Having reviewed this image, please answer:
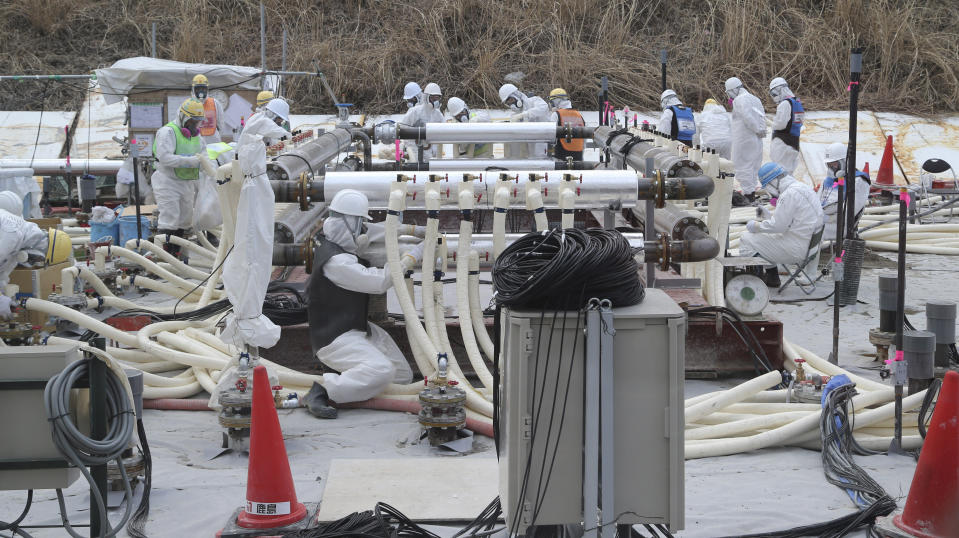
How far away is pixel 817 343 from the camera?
26.3 ft

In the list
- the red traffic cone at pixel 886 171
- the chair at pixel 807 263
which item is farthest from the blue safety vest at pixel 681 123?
the chair at pixel 807 263

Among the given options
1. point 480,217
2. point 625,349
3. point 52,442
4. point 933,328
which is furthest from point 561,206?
point 480,217

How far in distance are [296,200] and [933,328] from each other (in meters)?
3.98

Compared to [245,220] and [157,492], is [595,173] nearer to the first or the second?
[245,220]

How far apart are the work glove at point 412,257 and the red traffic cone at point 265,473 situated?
1.95 m

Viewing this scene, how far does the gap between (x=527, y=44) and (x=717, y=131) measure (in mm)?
6061

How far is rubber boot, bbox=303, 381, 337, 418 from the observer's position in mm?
6305

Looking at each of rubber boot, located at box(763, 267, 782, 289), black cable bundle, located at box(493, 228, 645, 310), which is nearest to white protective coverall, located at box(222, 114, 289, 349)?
black cable bundle, located at box(493, 228, 645, 310)

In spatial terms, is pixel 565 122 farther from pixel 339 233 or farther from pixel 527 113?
pixel 339 233

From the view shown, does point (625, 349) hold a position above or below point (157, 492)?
above

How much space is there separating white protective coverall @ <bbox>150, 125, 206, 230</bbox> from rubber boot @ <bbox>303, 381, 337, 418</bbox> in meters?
5.61

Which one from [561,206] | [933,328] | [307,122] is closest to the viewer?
[933,328]

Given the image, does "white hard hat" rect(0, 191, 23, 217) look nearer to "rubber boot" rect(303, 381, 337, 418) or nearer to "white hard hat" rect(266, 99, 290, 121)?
"rubber boot" rect(303, 381, 337, 418)

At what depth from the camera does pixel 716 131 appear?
16328 mm
